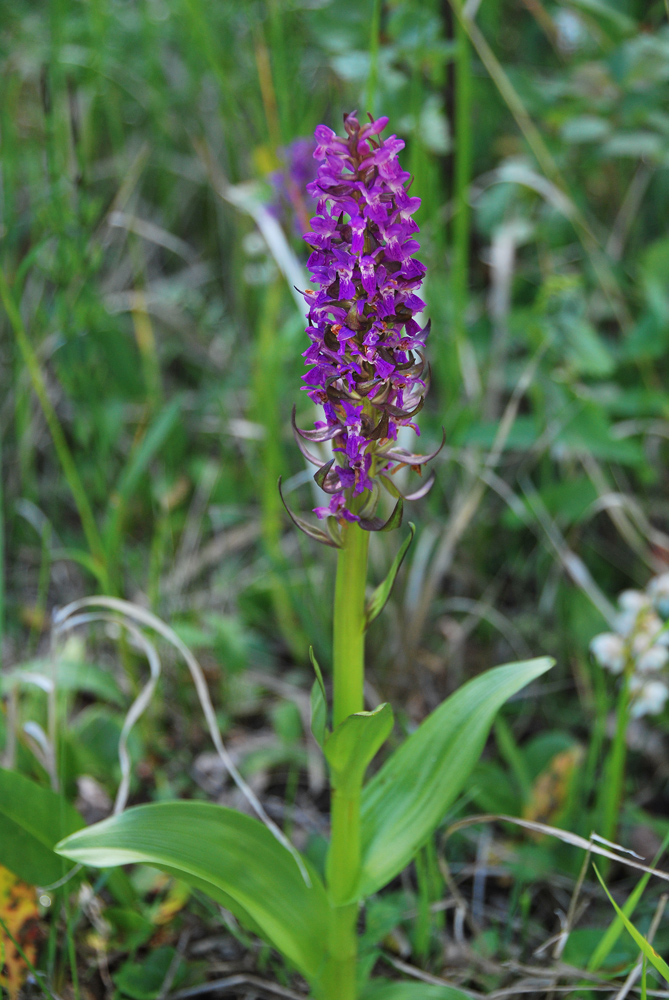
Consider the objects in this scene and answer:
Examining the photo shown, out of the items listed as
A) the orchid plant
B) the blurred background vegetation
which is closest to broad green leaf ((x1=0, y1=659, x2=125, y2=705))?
the blurred background vegetation

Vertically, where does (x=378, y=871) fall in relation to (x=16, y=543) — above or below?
above

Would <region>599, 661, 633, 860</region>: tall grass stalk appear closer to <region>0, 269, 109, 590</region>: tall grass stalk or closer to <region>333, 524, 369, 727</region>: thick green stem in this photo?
<region>333, 524, 369, 727</region>: thick green stem

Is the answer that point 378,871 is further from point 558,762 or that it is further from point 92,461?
point 92,461

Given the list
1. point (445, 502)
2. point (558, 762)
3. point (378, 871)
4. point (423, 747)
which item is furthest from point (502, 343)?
point (378, 871)

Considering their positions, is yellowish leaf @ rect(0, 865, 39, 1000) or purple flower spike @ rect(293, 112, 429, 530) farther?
yellowish leaf @ rect(0, 865, 39, 1000)

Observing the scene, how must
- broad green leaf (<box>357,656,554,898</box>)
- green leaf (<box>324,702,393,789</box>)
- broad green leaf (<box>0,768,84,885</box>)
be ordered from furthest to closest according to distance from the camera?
broad green leaf (<box>0,768,84,885</box>) → broad green leaf (<box>357,656,554,898</box>) → green leaf (<box>324,702,393,789</box>)

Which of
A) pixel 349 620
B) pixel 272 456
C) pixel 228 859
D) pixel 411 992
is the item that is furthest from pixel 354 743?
pixel 272 456
